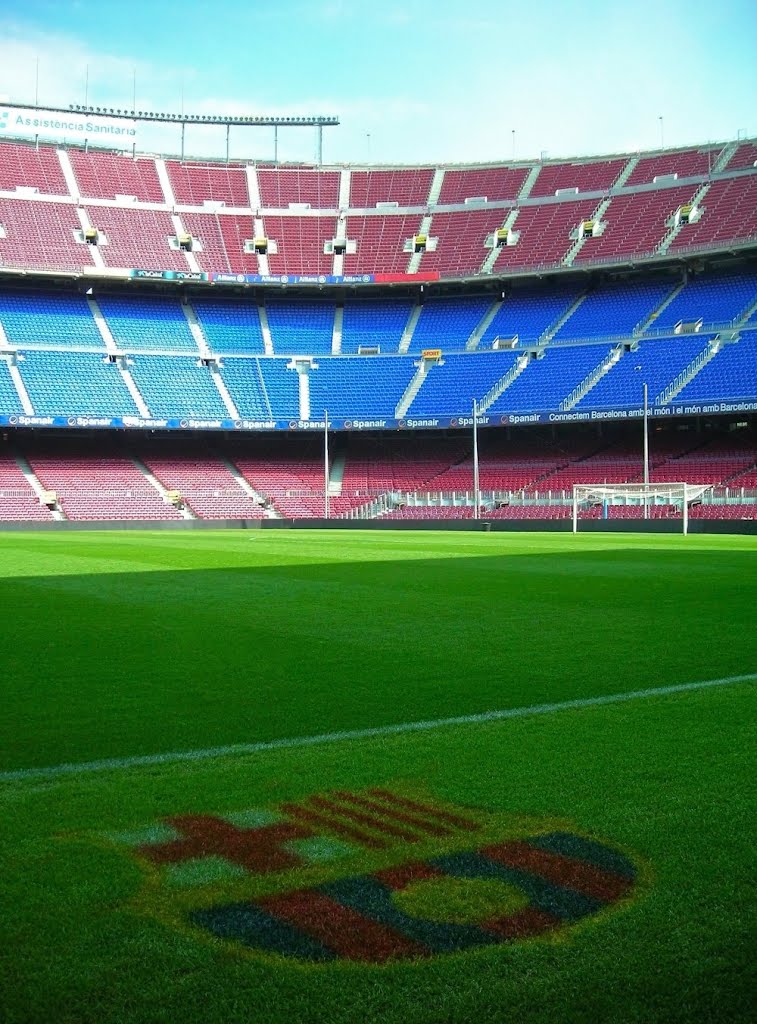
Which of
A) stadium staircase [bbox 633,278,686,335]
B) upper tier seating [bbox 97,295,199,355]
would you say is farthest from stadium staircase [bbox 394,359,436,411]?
upper tier seating [bbox 97,295,199,355]

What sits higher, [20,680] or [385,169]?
[385,169]

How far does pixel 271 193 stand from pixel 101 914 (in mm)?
71266

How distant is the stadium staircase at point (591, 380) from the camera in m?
56.5

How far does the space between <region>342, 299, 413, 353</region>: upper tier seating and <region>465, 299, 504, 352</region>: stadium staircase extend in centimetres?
491

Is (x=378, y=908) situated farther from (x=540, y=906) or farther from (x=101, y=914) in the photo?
(x=101, y=914)

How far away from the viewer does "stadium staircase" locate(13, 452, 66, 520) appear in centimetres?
5469

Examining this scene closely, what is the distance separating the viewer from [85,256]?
203ft

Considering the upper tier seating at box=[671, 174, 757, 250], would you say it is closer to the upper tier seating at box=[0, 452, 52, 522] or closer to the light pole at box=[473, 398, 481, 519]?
the light pole at box=[473, 398, 481, 519]

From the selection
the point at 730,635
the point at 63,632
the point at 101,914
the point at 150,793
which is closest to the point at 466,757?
the point at 150,793

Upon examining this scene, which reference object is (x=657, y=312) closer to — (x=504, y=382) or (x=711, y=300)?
(x=711, y=300)

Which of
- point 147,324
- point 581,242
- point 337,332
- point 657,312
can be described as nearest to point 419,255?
point 337,332

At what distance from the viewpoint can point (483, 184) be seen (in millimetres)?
68875

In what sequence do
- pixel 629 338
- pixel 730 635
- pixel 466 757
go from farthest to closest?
1. pixel 629 338
2. pixel 730 635
3. pixel 466 757

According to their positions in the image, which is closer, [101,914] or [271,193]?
[101,914]
